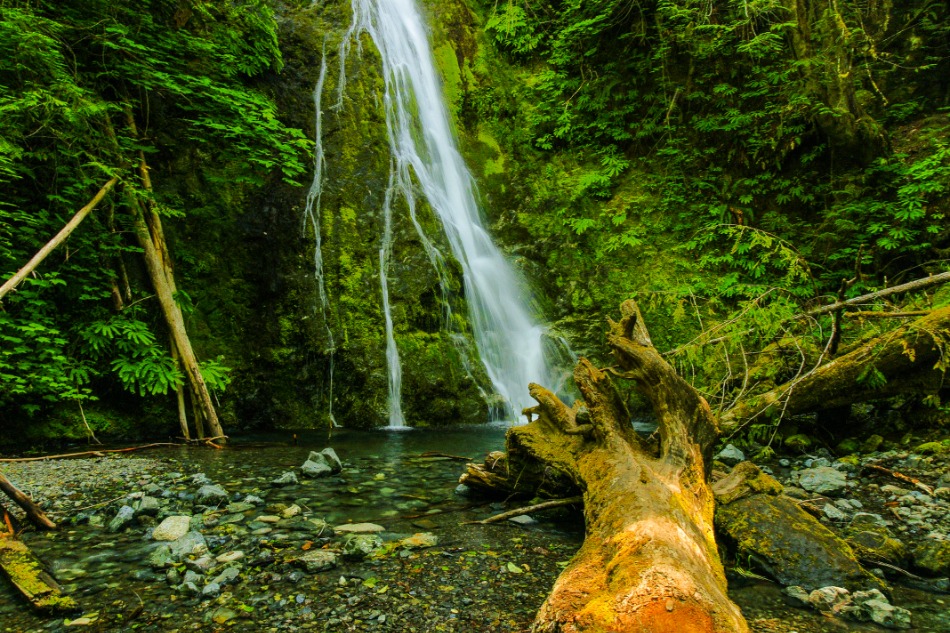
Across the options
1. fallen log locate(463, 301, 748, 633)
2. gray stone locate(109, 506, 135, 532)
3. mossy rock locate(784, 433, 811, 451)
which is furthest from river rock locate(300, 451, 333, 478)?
mossy rock locate(784, 433, 811, 451)

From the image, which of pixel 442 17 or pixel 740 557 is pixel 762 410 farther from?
pixel 442 17

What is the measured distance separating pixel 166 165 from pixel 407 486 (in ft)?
24.8

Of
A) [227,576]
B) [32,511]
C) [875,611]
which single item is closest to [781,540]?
[875,611]

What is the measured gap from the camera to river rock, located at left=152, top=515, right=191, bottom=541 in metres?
3.34

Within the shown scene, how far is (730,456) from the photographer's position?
5000 millimetres

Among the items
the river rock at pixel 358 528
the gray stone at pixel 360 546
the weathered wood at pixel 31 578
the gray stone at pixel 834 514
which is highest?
the weathered wood at pixel 31 578

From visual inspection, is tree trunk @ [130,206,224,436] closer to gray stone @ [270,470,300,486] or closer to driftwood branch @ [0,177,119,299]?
driftwood branch @ [0,177,119,299]

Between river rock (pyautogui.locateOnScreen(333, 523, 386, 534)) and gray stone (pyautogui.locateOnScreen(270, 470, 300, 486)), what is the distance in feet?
4.31

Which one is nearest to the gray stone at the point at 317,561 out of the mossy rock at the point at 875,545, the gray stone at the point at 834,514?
the mossy rock at the point at 875,545

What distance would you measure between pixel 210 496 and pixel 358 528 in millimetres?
1484

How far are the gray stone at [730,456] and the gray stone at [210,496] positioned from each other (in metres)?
4.89

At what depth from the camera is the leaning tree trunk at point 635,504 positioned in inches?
60.7

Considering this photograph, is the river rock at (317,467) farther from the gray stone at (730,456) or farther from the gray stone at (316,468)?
the gray stone at (730,456)

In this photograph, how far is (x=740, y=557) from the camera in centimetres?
291
